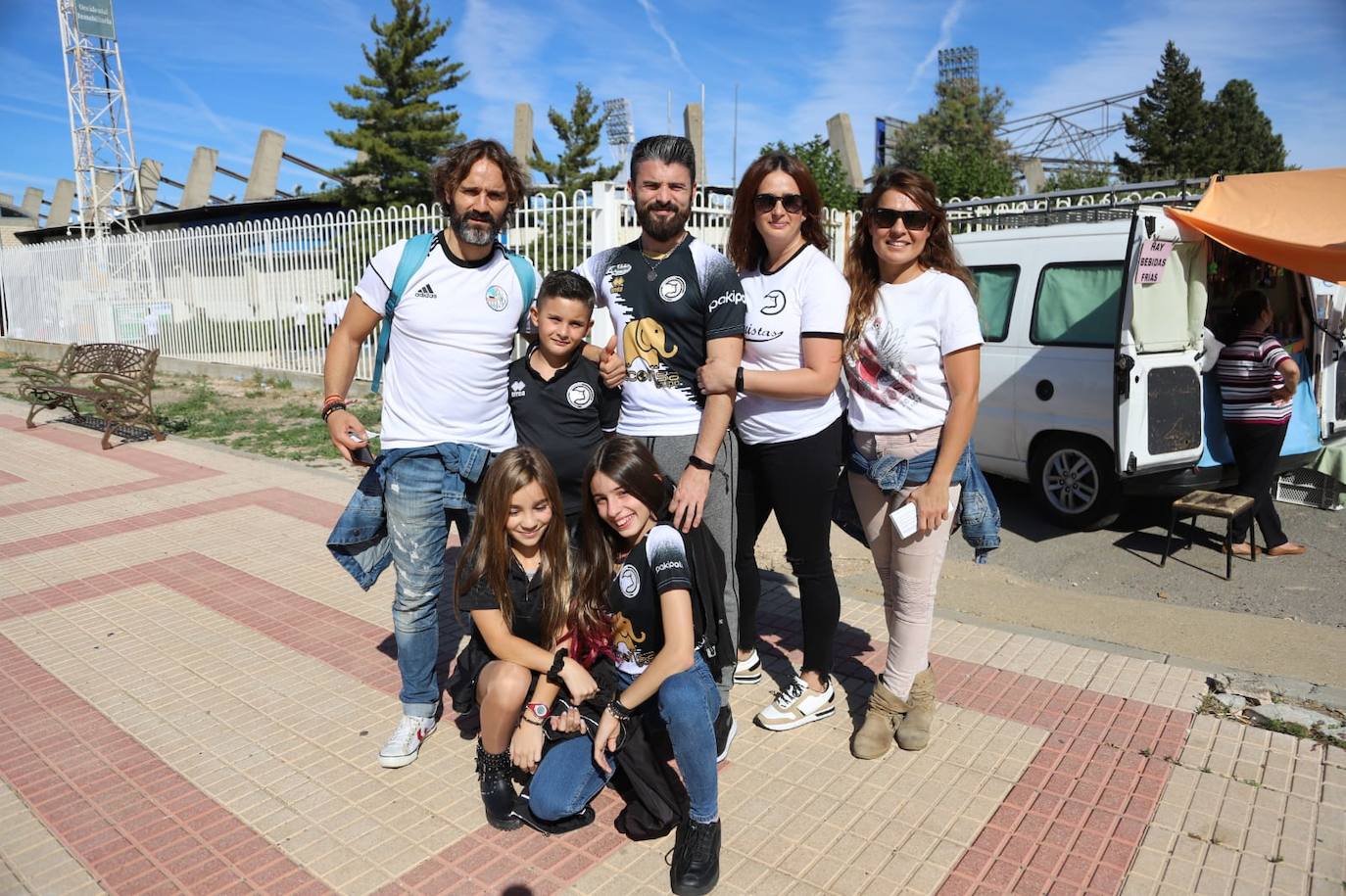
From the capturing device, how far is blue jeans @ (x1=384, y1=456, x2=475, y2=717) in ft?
10.2

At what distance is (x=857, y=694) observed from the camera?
3.76 m

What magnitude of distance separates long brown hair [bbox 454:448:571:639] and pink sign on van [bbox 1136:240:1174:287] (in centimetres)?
414

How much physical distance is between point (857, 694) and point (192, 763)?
2.54 metres

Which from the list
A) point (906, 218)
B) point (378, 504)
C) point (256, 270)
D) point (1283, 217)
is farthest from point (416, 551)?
point (256, 270)

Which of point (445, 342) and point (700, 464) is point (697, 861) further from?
point (445, 342)

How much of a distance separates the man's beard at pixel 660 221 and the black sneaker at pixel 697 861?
1759 mm

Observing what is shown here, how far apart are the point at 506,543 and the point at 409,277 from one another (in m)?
0.95

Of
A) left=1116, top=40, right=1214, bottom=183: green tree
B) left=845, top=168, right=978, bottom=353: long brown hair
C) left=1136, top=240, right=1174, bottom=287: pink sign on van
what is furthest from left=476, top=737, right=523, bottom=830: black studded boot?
left=1116, top=40, right=1214, bottom=183: green tree

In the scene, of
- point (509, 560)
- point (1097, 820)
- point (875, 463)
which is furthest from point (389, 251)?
point (1097, 820)

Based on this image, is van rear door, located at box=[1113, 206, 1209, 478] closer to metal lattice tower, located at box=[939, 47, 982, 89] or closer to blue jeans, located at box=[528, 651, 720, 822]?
blue jeans, located at box=[528, 651, 720, 822]

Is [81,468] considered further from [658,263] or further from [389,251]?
[658,263]

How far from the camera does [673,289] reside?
2.85 m

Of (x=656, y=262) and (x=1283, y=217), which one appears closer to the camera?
(x=656, y=262)

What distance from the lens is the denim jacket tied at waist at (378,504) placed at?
10.1 ft
